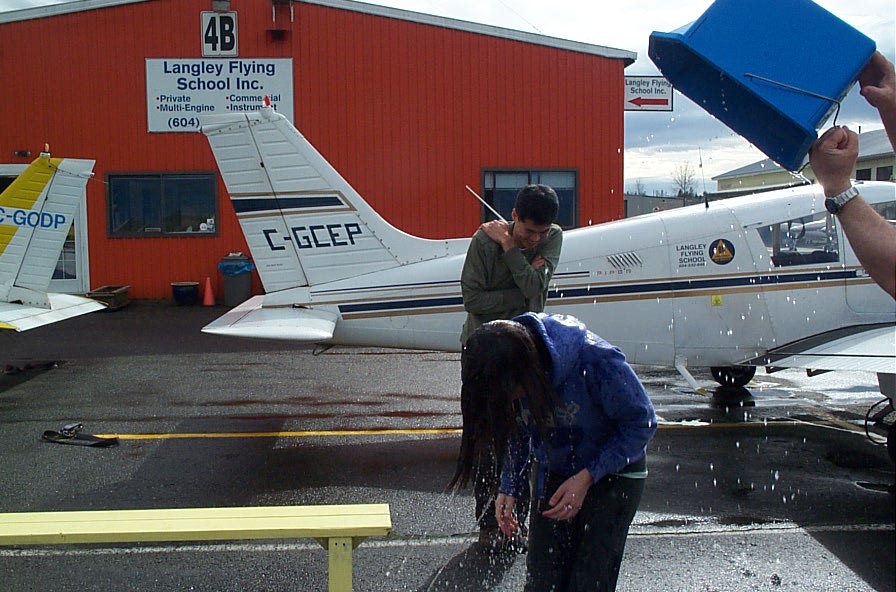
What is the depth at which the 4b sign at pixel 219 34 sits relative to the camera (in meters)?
16.7

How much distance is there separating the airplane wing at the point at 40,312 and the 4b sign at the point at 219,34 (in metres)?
8.49

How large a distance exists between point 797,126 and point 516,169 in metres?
15.9

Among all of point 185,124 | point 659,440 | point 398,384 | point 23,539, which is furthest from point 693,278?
point 185,124

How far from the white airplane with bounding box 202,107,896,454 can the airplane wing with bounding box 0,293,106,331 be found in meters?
3.54

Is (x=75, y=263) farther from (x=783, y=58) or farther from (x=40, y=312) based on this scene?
(x=783, y=58)

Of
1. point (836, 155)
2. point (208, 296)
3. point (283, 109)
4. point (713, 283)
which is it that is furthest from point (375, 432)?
point (283, 109)

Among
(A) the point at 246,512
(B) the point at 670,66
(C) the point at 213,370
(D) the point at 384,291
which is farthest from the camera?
(C) the point at 213,370

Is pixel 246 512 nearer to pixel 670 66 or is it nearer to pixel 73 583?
pixel 73 583

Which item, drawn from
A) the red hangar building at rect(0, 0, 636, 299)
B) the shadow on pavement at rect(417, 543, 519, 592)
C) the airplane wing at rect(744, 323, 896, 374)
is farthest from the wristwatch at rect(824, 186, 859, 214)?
the red hangar building at rect(0, 0, 636, 299)

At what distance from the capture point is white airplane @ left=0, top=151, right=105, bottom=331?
9297 mm

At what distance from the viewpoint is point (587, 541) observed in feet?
8.67

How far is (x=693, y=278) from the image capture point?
6613 mm

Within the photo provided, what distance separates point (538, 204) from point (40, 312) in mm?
7252

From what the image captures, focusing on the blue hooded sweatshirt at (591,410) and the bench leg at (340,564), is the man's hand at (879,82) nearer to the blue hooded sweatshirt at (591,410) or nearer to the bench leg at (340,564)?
the blue hooded sweatshirt at (591,410)
